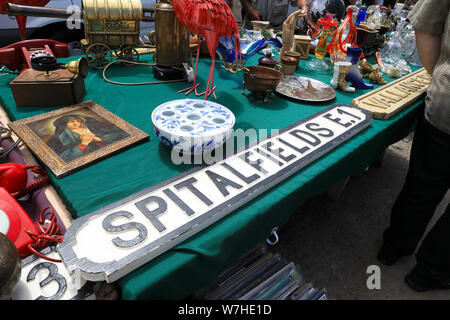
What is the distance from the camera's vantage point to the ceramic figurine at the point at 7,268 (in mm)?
342

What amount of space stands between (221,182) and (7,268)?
15.1 inches

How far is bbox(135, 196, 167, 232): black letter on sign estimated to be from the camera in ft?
1.59

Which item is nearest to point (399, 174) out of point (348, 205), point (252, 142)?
point (348, 205)

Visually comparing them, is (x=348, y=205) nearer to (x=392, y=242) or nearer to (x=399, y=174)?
(x=392, y=242)

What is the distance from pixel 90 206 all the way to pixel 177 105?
0.34 metres

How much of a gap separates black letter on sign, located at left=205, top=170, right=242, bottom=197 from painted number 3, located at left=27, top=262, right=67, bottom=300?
0.33 metres

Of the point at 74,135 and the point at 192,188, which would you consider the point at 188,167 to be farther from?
the point at 74,135

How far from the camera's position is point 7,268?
35 centimetres

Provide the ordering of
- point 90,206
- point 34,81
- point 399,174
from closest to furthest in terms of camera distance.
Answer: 1. point 90,206
2. point 34,81
3. point 399,174

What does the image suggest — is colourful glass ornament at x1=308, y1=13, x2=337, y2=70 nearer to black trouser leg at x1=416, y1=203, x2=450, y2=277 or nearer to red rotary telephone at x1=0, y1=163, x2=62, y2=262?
black trouser leg at x1=416, y1=203, x2=450, y2=277

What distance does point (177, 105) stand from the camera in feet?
2.37

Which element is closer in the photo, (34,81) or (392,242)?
(34,81)

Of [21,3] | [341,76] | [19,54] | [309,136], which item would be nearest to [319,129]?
[309,136]
